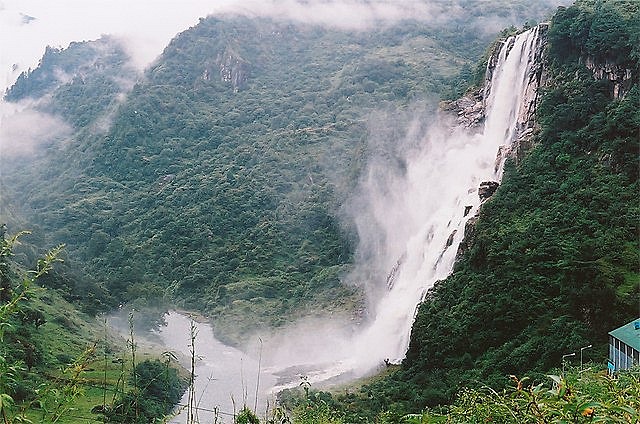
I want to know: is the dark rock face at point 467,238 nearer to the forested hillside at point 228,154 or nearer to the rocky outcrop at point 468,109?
the rocky outcrop at point 468,109

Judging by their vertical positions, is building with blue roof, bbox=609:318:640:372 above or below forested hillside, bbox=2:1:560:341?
below

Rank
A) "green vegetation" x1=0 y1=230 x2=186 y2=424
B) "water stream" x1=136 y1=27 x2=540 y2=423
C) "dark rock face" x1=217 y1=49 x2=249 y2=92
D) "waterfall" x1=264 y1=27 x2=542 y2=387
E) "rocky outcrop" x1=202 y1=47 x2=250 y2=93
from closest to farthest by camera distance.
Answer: "green vegetation" x1=0 y1=230 x2=186 y2=424, "water stream" x1=136 y1=27 x2=540 y2=423, "waterfall" x1=264 y1=27 x2=542 y2=387, "rocky outcrop" x1=202 y1=47 x2=250 y2=93, "dark rock face" x1=217 y1=49 x2=249 y2=92

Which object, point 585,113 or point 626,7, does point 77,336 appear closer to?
point 585,113

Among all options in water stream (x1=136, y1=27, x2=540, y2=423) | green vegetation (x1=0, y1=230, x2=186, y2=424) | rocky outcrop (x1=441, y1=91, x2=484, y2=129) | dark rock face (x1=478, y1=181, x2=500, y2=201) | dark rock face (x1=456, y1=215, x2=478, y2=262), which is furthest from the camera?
rocky outcrop (x1=441, y1=91, x2=484, y2=129)

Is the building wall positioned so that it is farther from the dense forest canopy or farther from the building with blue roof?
the dense forest canopy

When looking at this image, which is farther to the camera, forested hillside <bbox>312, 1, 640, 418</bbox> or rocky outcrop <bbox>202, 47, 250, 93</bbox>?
rocky outcrop <bbox>202, 47, 250, 93</bbox>

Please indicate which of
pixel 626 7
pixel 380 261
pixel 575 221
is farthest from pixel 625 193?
pixel 380 261

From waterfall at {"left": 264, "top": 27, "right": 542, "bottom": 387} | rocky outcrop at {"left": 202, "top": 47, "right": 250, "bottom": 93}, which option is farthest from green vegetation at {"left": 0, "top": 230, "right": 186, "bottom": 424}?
rocky outcrop at {"left": 202, "top": 47, "right": 250, "bottom": 93}
